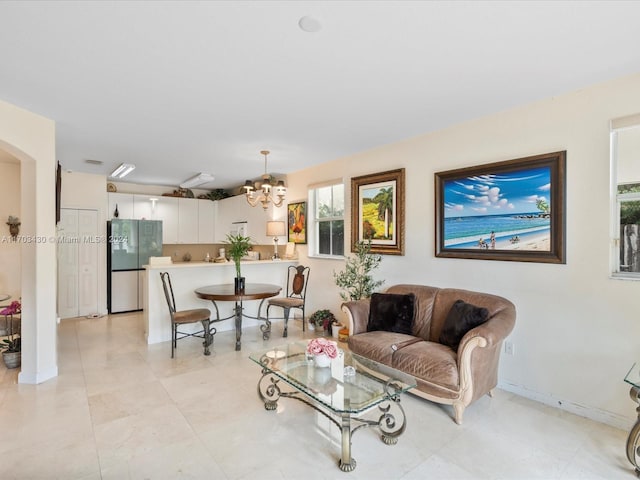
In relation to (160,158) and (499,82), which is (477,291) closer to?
(499,82)

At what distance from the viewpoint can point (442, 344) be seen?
9.96 feet

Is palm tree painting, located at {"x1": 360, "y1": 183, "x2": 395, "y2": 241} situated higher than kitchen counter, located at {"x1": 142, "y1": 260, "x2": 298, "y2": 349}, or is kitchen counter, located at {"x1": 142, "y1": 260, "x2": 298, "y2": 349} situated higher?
palm tree painting, located at {"x1": 360, "y1": 183, "x2": 395, "y2": 241}

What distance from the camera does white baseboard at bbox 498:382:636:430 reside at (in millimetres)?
2486

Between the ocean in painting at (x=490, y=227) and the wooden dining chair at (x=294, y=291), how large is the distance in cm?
235

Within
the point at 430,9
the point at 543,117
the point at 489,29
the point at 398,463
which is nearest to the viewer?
the point at 430,9

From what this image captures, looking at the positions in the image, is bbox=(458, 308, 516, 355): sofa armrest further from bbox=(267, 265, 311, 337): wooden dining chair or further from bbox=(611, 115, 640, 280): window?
bbox=(267, 265, 311, 337): wooden dining chair

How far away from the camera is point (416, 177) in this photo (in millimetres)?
3924

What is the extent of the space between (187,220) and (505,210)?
6131 millimetres

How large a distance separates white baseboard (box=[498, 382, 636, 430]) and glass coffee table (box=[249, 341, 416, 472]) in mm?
1181

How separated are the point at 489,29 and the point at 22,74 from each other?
3.15 meters

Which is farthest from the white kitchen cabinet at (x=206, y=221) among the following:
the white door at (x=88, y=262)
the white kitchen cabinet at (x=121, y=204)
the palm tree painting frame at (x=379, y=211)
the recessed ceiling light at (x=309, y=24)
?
the recessed ceiling light at (x=309, y=24)

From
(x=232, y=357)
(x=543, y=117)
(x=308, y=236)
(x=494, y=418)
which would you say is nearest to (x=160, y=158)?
(x=308, y=236)

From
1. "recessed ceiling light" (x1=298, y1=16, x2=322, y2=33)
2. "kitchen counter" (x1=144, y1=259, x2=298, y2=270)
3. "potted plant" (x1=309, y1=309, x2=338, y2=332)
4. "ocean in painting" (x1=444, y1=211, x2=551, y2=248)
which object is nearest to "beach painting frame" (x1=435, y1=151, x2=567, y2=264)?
"ocean in painting" (x1=444, y1=211, x2=551, y2=248)

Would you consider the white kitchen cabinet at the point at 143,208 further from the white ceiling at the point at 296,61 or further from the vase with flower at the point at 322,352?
the vase with flower at the point at 322,352
